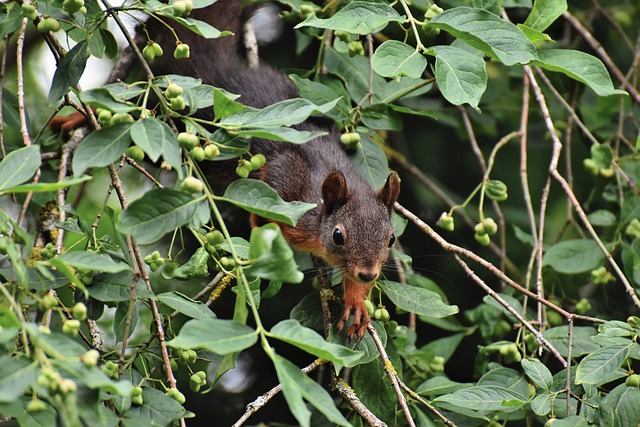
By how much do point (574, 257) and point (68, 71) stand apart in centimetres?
171

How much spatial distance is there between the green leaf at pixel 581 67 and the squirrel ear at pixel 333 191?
0.87 meters

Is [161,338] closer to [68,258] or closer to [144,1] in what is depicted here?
[68,258]

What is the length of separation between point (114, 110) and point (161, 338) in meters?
0.49

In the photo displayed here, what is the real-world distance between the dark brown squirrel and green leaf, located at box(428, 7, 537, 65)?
78cm

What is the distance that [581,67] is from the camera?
6.40 ft

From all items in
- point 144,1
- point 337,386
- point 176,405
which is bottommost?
point 337,386

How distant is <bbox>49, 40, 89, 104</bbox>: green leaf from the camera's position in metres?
1.81

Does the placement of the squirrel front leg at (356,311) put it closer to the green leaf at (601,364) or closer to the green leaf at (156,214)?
the green leaf at (601,364)

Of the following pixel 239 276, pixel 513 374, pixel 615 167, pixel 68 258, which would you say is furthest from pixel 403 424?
pixel 68 258

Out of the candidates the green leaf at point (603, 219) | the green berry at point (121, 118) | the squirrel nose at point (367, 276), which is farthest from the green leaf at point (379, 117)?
the green berry at point (121, 118)

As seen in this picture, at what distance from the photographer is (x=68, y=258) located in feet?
4.60

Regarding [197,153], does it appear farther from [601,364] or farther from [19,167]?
[601,364]

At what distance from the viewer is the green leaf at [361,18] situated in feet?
5.95

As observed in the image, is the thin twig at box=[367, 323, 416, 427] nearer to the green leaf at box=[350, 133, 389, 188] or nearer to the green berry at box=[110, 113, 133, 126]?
the green leaf at box=[350, 133, 389, 188]
